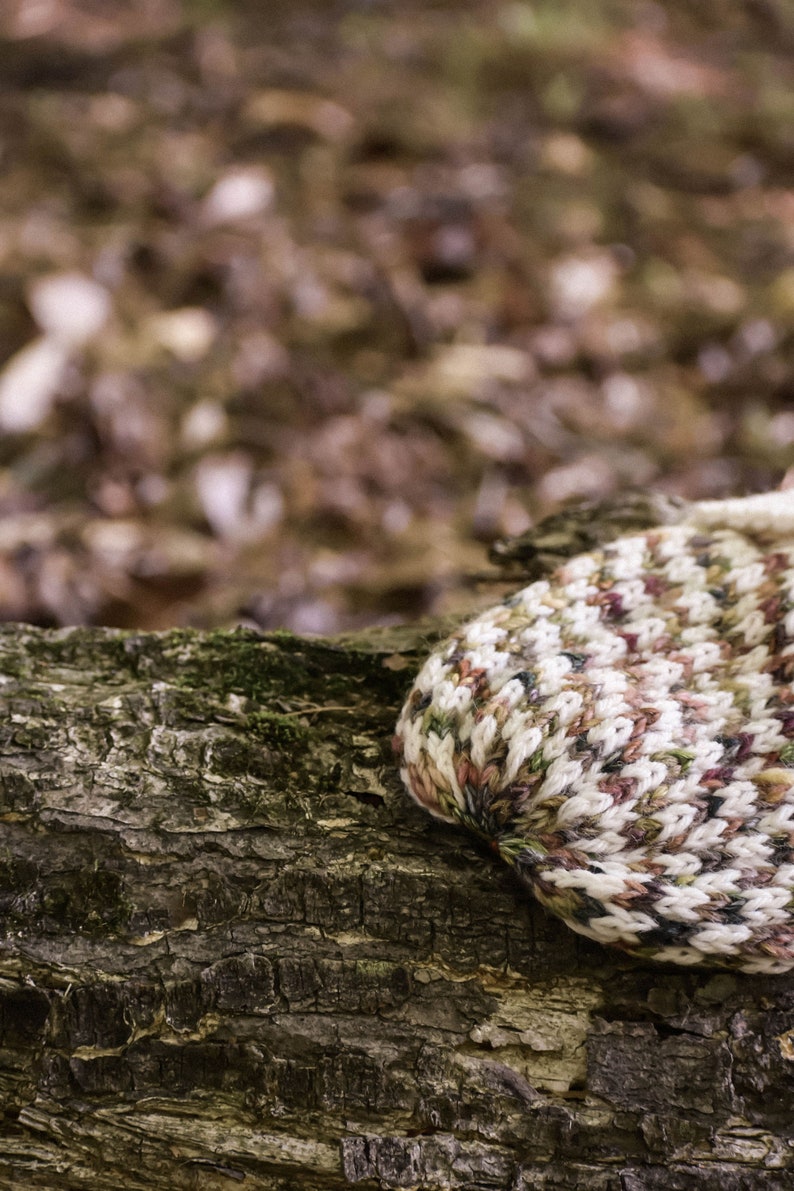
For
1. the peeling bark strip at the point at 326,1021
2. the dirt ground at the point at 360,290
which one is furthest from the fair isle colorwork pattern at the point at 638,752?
the dirt ground at the point at 360,290

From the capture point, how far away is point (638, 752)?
0.81 meters

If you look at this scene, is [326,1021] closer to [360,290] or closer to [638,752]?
[638,752]

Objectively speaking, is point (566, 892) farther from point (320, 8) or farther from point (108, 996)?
point (320, 8)

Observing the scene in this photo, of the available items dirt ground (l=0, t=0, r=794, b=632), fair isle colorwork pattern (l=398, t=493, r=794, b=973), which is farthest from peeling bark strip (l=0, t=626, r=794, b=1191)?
dirt ground (l=0, t=0, r=794, b=632)

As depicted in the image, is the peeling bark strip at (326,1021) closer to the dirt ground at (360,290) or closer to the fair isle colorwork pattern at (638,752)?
the fair isle colorwork pattern at (638,752)

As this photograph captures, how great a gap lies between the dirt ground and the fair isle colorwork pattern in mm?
840

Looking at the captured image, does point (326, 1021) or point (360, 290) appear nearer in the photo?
point (326, 1021)

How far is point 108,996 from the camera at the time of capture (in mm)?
840

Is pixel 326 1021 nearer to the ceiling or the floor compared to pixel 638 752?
nearer to the floor

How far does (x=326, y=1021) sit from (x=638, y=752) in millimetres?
371

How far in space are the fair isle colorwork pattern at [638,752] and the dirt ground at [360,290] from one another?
2.76ft

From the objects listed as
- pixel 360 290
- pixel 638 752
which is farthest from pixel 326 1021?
pixel 360 290

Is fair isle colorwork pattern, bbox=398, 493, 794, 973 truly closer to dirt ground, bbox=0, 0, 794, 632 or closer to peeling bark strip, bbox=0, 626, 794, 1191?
peeling bark strip, bbox=0, 626, 794, 1191

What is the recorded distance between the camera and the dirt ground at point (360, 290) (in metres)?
1.85
